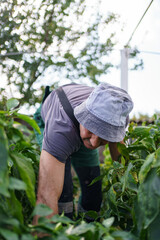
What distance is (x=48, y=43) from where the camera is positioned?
579 centimetres

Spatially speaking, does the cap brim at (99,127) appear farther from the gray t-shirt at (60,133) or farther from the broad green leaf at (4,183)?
the broad green leaf at (4,183)

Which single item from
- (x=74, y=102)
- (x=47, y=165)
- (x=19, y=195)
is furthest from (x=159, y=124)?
(x=19, y=195)

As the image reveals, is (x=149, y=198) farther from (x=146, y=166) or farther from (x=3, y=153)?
(x=3, y=153)

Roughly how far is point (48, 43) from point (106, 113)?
197 inches

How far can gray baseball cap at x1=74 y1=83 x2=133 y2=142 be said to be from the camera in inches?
45.3

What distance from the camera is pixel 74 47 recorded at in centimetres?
635

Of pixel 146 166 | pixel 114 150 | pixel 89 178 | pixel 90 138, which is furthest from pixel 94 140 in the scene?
pixel 89 178

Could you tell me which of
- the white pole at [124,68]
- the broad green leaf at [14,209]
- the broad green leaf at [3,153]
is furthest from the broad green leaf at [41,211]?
the white pole at [124,68]

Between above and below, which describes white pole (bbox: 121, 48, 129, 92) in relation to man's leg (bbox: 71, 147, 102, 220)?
above

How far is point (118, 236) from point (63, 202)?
0.82 meters

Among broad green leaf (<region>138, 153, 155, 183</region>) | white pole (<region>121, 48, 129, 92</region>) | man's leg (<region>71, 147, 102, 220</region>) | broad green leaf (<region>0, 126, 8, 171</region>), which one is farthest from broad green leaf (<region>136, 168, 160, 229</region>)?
white pole (<region>121, 48, 129, 92</region>)

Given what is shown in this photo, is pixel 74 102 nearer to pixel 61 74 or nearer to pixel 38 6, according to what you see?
pixel 38 6

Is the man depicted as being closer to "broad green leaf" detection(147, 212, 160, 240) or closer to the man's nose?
the man's nose

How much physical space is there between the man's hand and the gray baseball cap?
217 mm
